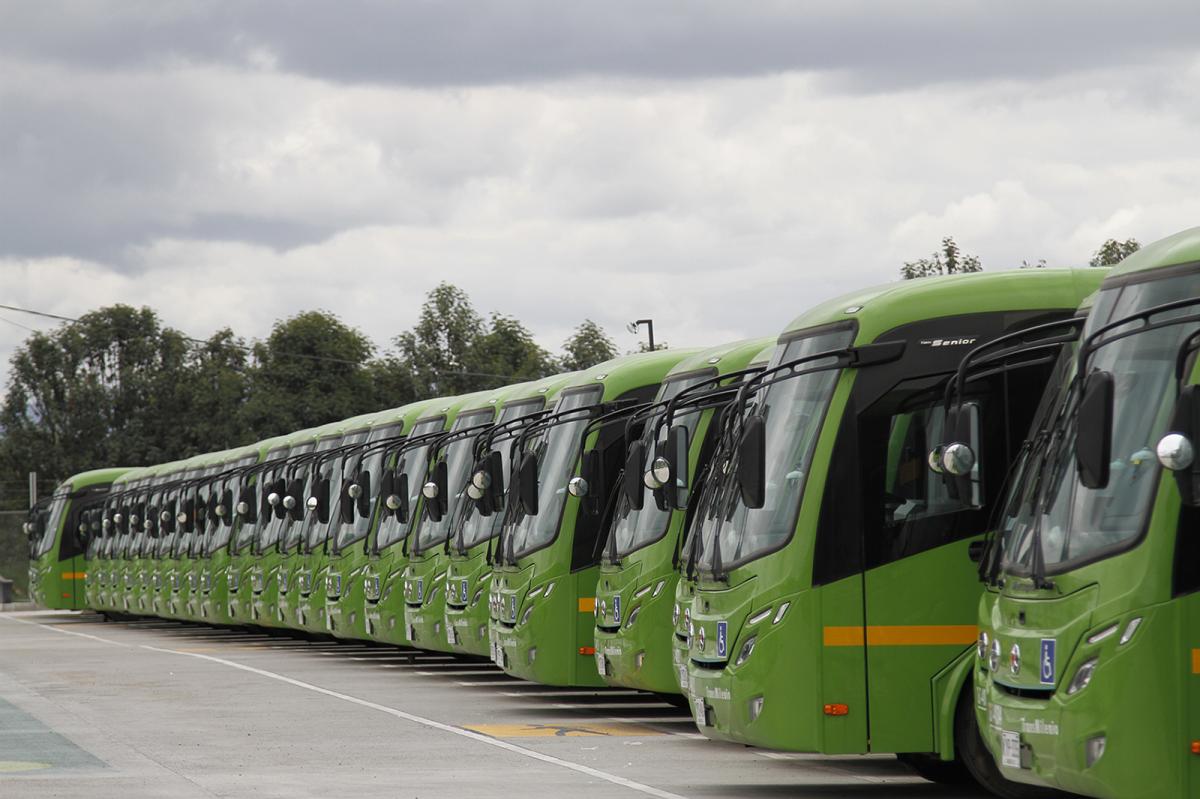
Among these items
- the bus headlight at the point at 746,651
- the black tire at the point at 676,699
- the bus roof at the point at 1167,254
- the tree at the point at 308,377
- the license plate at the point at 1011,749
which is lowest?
the black tire at the point at 676,699

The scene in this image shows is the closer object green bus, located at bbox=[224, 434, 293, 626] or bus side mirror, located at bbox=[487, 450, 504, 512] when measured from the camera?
bus side mirror, located at bbox=[487, 450, 504, 512]

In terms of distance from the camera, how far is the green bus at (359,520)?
26.4 meters

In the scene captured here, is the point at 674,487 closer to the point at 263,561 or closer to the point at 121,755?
the point at 121,755

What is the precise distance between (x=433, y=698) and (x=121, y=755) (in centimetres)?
596

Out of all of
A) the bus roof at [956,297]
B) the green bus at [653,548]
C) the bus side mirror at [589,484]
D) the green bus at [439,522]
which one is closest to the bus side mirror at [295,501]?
the green bus at [439,522]

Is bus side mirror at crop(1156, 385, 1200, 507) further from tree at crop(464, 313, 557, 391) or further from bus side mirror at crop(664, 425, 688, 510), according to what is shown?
tree at crop(464, 313, 557, 391)

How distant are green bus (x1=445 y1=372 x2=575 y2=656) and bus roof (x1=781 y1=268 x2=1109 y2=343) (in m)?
7.91

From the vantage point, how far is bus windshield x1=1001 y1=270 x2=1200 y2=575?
30.7 ft

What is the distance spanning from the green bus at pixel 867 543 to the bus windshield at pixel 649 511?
3.47 meters

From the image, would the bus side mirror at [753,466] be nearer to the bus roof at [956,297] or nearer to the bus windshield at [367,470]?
the bus roof at [956,297]

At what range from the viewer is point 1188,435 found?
8.56m

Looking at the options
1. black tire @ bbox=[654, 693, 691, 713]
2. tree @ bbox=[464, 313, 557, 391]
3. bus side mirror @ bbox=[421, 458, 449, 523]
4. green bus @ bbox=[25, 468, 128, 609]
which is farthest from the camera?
tree @ bbox=[464, 313, 557, 391]

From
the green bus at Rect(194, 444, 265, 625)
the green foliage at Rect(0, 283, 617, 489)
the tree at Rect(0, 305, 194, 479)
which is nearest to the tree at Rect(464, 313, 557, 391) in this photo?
the green foliage at Rect(0, 283, 617, 489)

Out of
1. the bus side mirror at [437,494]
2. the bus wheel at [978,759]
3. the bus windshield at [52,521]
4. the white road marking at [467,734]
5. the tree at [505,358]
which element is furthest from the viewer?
the tree at [505,358]
